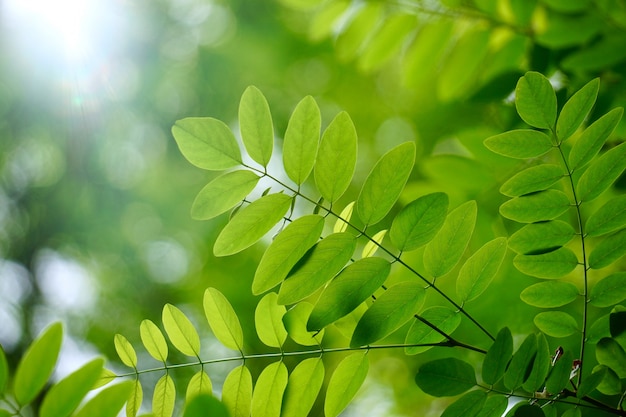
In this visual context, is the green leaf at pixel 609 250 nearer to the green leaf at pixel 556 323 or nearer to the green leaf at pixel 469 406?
the green leaf at pixel 556 323

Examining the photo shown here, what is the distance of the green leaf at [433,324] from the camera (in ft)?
2.53

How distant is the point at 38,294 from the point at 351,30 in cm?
381

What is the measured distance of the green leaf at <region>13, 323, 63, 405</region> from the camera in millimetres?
620

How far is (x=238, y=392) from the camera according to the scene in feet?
2.76

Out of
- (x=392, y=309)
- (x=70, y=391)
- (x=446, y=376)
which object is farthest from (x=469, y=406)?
(x=70, y=391)

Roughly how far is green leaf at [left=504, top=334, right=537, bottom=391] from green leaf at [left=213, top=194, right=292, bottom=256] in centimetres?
36

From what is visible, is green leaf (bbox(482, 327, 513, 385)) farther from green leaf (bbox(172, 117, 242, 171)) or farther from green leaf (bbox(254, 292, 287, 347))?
green leaf (bbox(172, 117, 242, 171))

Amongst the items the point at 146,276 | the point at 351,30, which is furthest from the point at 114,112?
the point at 351,30

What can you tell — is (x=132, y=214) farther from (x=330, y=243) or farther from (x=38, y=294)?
(x=330, y=243)

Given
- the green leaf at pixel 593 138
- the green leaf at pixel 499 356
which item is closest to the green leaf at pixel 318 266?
the green leaf at pixel 499 356

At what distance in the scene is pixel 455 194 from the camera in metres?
1.46

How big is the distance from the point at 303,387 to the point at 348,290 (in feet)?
0.61

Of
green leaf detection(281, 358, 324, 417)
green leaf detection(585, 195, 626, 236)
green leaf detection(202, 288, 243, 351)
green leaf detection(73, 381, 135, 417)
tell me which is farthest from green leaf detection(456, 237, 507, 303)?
green leaf detection(73, 381, 135, 417)

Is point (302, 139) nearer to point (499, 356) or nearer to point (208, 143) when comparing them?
point (208, 143)
